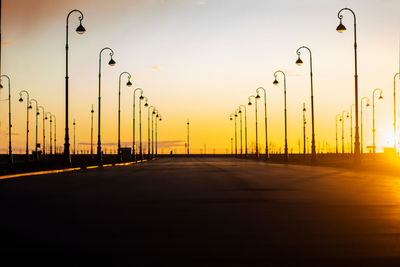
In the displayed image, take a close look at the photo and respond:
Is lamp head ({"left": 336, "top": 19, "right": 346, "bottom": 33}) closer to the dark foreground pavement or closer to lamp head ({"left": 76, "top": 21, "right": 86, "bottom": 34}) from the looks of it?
lamp head ({"left": 76, "top": 21, "right": 86, "bottom": 34})

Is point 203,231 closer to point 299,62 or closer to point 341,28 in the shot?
point 341,28

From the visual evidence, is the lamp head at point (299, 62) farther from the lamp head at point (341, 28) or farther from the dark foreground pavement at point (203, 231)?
the dark foreground pavement at point (203, 231)

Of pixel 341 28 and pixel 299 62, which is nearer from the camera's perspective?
pixel 341 28

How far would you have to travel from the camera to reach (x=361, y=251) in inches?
298

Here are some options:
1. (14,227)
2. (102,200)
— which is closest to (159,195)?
(102,200)

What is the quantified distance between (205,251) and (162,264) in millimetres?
962

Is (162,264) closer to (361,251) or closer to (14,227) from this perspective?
(361,251)

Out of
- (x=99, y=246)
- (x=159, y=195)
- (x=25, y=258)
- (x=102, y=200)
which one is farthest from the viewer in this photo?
(x=159, y=195)

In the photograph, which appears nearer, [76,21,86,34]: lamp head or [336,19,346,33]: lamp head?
[336,19,346,33]: lamp head

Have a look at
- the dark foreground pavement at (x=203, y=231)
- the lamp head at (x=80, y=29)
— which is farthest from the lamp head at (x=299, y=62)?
the dark foreground pavement at (x=203, y=231)

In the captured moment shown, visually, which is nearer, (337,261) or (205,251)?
(337,261)

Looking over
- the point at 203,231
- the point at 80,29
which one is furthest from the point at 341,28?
the point at 203,231

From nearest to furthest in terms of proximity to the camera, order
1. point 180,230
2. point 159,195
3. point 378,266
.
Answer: point 378,266, point 180,230, point 159,195

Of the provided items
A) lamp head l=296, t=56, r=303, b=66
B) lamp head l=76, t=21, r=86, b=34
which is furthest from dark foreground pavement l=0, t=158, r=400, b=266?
lamp head l=296, t=56, r=303, b=66
